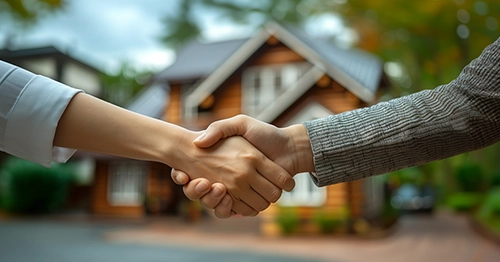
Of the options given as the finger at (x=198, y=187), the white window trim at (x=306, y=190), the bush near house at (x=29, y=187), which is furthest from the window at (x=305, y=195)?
the bush near house at (x=29, y=187)

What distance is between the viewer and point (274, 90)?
652 cm

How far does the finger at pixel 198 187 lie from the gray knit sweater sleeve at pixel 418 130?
1.01 feet

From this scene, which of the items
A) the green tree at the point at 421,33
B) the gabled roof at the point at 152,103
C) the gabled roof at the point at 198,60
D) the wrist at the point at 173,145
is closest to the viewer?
the wrist at the point at 173,145

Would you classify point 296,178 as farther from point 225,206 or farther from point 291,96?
point 225,206

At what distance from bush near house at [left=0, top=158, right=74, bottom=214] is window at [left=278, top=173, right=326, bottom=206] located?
5.06 m

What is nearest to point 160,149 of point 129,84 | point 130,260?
point 130,260

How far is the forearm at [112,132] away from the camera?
0.92 metres

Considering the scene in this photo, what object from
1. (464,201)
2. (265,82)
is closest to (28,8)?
(265,82)

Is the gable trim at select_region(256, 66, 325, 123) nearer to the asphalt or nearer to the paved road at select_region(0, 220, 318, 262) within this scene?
the asphalt

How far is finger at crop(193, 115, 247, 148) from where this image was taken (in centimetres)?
112

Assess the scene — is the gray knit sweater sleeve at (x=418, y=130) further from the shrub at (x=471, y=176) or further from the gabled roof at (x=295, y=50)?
the shrub at (x=471, y=176)

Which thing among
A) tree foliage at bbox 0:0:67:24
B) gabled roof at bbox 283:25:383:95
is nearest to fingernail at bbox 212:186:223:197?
gabled roof at bbox 283:25:383:95

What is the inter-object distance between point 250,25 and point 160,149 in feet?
34.1

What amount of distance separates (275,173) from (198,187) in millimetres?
213
